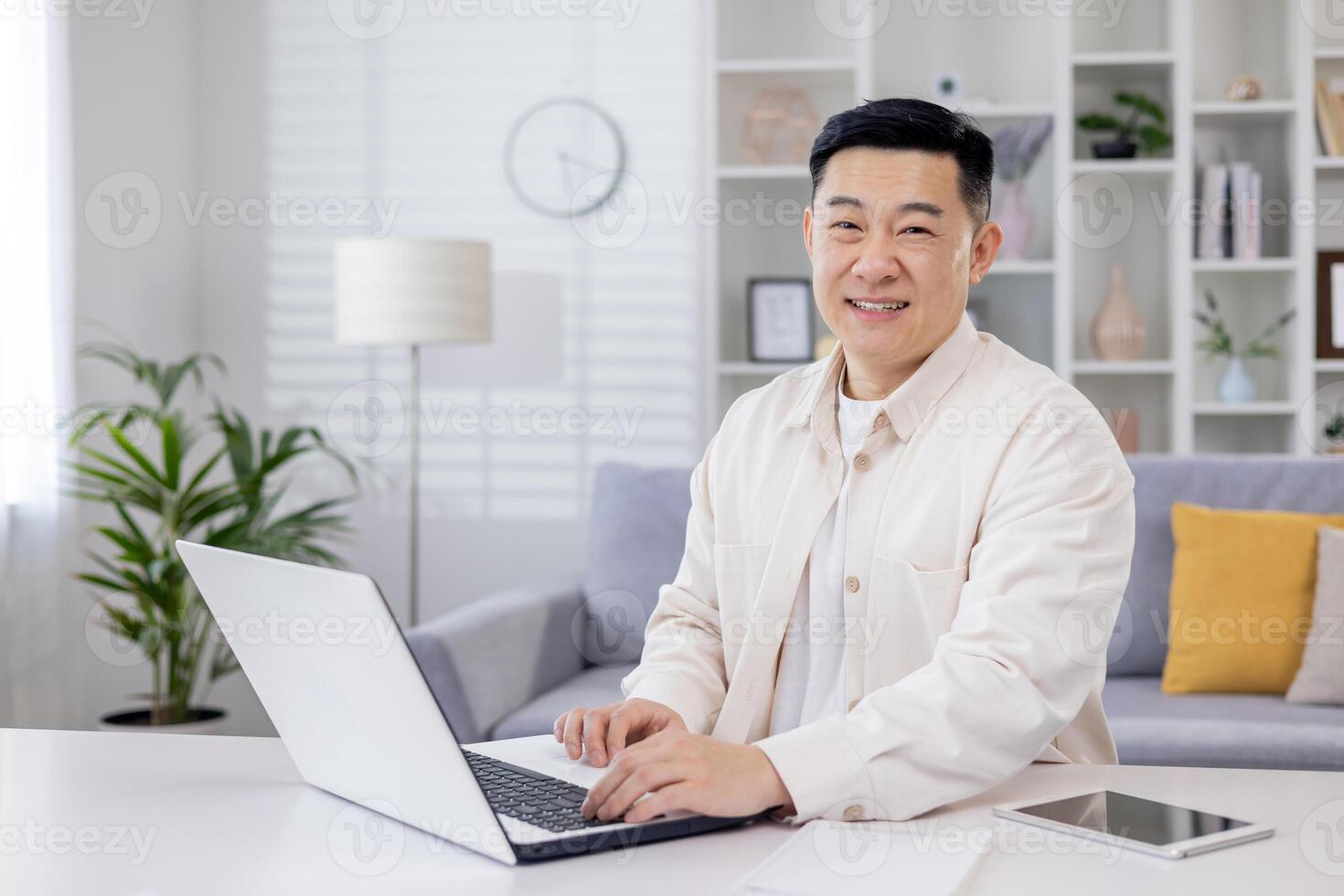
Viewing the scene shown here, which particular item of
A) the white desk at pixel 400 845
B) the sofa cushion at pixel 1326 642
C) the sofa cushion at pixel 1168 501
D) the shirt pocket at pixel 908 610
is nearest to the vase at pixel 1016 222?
the sofa cushion at pixel 1168 501

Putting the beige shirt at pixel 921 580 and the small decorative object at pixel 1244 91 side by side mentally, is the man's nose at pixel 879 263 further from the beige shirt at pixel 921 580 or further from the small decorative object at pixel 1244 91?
the small decorative object at pixel 1244 91

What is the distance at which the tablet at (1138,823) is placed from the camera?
3.07 feet

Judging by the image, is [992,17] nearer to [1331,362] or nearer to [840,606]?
[1331,362]

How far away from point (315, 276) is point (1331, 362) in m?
2.95

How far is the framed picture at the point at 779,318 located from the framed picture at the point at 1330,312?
1394mm

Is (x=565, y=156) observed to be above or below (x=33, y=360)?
above

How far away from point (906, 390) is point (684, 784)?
0.62 metres

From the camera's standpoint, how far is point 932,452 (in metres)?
1.41

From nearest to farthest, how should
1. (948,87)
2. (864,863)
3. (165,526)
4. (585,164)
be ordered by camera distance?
(864,863) → (165,526) → (948,87) → (585,164)

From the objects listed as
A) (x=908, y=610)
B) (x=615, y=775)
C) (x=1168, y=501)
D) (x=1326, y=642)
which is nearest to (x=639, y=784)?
(x=615, y=775)

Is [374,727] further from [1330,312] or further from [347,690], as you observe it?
[1330,312]

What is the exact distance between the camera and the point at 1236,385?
3.63 m

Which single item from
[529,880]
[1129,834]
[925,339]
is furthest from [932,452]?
[529,880]

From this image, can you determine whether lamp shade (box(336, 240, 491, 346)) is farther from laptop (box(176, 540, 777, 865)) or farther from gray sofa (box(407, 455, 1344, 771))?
laptop (box(176, 540, 777, 865))
